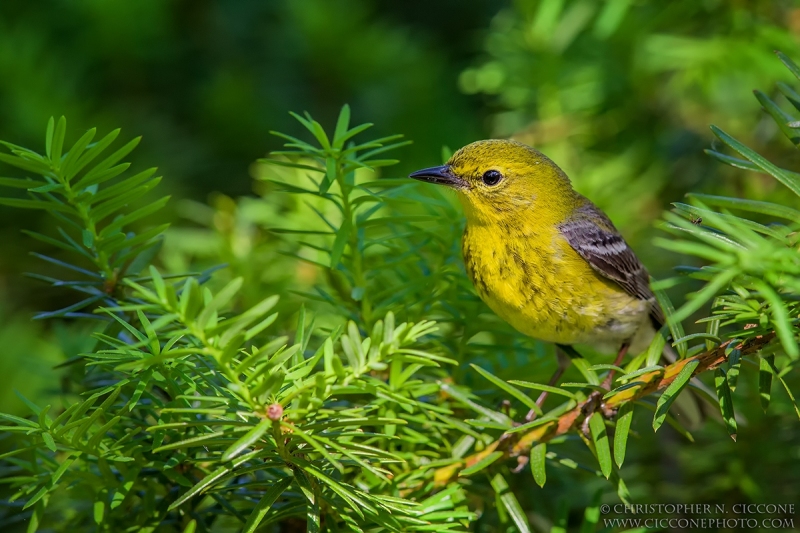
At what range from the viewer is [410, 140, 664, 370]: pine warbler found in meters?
2.71

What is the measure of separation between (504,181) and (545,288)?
62 centimetres

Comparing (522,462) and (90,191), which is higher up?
(90,191)

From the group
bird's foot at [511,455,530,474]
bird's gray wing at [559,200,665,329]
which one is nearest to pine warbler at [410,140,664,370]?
bird's gray wing at [559,200,665,329]

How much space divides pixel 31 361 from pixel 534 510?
1.78m

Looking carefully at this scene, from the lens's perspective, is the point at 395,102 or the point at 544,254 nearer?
the point at 544,254

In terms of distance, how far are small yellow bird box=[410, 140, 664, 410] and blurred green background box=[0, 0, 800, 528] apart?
0.84ft

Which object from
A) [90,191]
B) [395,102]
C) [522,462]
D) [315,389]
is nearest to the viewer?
[315,389]

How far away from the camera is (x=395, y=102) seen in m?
4.14

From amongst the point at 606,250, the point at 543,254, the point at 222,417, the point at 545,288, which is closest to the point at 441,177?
the point at 543,254

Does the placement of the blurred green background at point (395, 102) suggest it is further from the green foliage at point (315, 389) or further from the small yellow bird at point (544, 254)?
the green foliage at point (315, 389)

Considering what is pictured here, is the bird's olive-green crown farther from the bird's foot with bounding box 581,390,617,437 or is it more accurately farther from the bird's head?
the bird's foot with bounding box 581,390,617,437

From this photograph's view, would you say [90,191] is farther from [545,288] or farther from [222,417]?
[545,288]

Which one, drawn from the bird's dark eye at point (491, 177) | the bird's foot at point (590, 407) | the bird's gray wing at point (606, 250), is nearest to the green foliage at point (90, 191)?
the bird's foot at point (590, 407)

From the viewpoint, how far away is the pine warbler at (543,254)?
2.71m
